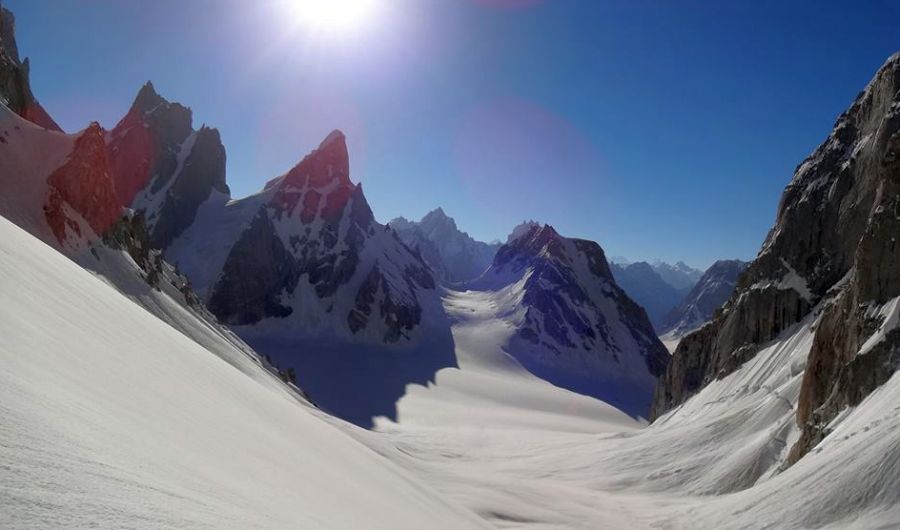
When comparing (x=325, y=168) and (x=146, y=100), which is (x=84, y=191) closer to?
(x=325, y=168)

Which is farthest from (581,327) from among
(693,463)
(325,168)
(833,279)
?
(693,463)

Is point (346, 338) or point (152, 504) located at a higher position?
point (346, 338)

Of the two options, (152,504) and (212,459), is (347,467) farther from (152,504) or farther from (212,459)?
(152,504)

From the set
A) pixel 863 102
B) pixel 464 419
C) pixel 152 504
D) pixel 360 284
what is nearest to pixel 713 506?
pixel 152 504

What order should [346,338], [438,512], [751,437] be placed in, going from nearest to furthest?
[438,512], [751,437], [346,338]

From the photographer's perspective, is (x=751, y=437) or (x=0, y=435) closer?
(x=0, y=435)

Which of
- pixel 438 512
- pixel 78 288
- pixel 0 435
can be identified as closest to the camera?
pixel 0 435

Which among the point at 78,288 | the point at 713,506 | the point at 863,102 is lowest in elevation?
the point at 78,288
